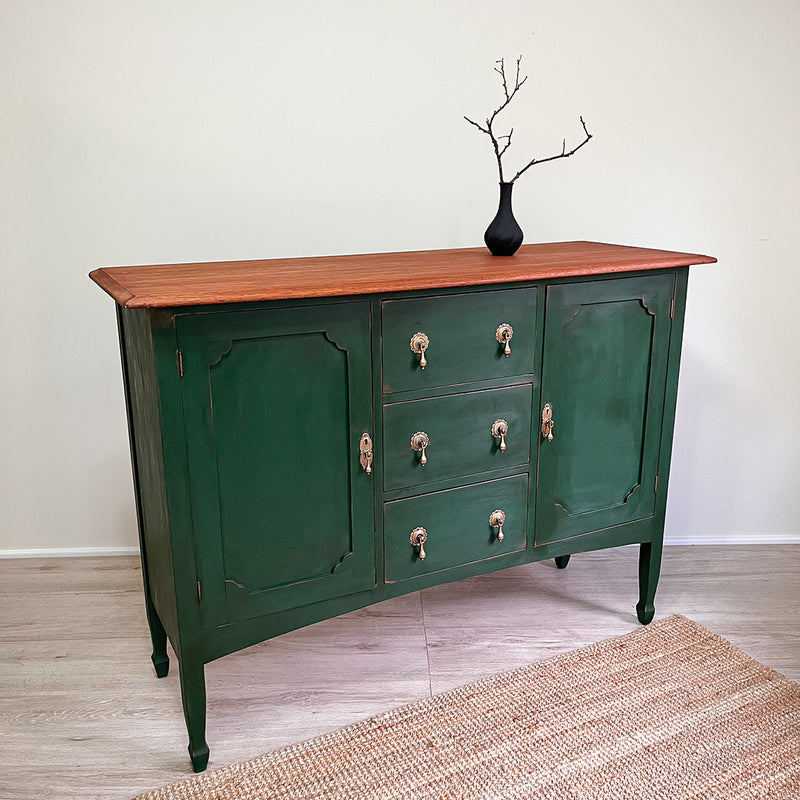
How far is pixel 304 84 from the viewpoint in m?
2.36

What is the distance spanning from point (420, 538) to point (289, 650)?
55 cm

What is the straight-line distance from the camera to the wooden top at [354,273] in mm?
1526

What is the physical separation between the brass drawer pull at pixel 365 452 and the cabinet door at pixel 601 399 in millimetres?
435

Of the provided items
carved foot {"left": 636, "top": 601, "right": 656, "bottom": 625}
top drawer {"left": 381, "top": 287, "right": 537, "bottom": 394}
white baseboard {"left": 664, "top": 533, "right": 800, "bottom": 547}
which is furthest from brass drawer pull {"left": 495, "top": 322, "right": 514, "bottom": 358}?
white baseboard {"left": 664, "top": 533, "right": 800, "bottom": 547}

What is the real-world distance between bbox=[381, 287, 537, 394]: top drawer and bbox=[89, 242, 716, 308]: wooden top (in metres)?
0.05

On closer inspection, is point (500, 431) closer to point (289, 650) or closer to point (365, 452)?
point (365, 452)

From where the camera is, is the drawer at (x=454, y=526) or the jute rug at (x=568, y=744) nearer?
the jute rug at (x=568, y=744)

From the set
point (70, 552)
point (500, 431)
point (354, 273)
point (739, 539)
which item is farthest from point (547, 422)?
point (70, 552)

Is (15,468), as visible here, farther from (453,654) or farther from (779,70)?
(779,70)

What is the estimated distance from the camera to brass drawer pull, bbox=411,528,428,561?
6.12ft

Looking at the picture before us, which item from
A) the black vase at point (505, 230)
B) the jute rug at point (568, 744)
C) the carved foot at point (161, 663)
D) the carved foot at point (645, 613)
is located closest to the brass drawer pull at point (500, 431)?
the black vase at point (505, 230)

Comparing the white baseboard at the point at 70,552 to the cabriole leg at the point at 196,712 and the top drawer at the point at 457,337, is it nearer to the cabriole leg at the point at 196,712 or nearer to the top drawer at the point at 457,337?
the cabriole leg at the point at 196,712

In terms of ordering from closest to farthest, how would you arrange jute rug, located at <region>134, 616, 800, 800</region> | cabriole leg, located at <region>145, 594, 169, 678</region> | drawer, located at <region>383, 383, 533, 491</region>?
jute rug, located at <region>134, 616, 800, 800</region>, drawer, located at <region>383, 383, 533, 491</region>, cabriole leg, located at <region>145, 594, 169, 678</region>

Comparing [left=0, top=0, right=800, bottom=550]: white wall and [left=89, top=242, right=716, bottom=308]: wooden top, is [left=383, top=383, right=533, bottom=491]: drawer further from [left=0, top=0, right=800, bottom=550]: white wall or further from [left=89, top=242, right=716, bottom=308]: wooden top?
[left=0, top=0, right=800, bottom=550]: white wall
